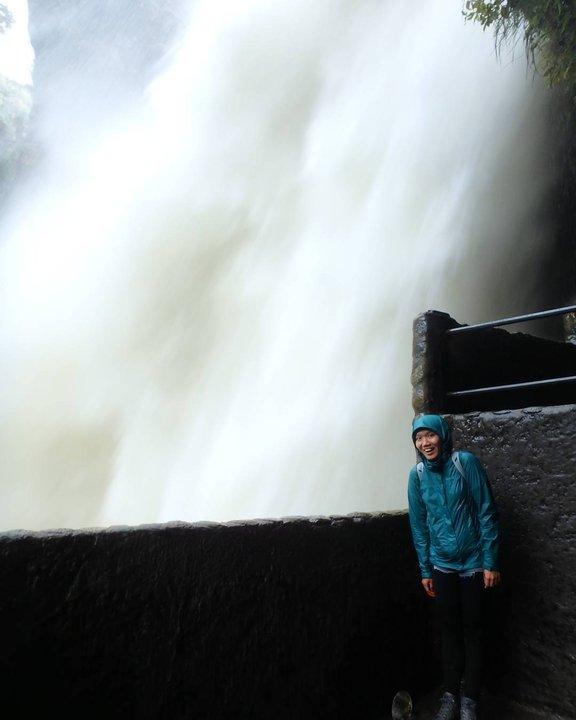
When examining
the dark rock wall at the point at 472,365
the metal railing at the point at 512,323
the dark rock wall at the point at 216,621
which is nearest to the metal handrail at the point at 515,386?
the metal railing at the point at 512,323

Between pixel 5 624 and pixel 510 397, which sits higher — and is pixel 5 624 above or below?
below

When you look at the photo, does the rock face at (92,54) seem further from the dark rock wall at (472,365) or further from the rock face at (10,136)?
the dark rock wall at (472,365)

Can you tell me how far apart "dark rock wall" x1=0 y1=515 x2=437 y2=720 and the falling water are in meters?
7.10

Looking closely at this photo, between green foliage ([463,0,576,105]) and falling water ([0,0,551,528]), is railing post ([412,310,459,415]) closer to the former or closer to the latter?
falling water ([0,0,551,528])

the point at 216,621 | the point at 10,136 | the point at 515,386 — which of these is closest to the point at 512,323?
the point at 515,386

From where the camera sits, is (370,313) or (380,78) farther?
(380,78)

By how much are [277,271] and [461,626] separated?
41.4ft

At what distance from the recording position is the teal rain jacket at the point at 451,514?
9.55 feet

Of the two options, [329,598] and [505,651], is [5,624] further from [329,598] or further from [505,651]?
[505,651]

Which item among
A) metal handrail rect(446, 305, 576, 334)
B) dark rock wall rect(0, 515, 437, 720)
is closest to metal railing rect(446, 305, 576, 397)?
metal handrail rect(446, 305, 576, 334)

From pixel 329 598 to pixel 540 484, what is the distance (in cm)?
145

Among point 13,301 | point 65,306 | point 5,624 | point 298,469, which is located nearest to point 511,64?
point 298,469

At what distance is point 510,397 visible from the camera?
4.95 metres

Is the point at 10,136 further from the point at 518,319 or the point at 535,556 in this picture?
the point at 535,556
